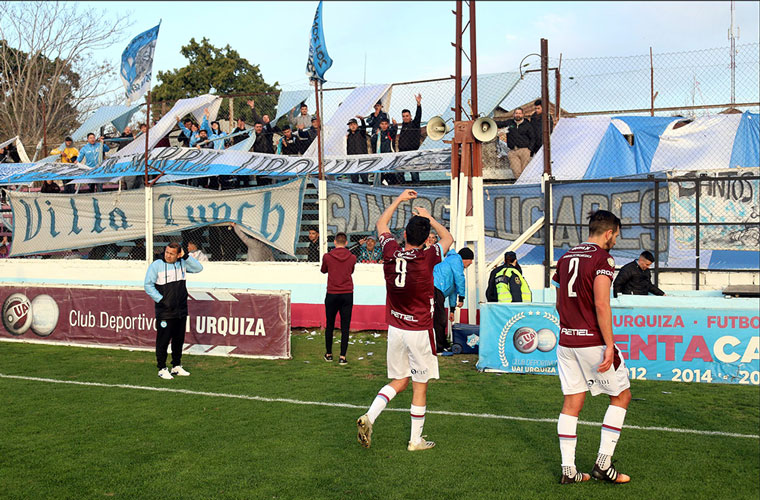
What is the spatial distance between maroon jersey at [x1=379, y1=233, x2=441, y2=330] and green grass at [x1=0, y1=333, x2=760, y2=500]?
1206mm

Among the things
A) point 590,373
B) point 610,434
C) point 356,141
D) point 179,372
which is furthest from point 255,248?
point 610,434

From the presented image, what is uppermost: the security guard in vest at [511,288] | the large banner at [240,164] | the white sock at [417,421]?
the large banner at [240,164]

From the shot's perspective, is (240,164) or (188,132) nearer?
(240,164)

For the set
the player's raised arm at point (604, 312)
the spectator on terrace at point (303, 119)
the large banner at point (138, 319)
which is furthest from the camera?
the spectator on terrace at point (303, 119)

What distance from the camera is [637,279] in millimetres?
12531

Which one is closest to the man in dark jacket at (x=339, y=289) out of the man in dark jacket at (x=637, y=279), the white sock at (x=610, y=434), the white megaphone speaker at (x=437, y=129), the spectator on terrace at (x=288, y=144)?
the white megaphone speaker at (x=437, y=129)

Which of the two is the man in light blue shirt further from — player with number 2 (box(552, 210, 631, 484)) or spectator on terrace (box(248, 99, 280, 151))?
player with number 2 (box(552, 210, 631, 484))

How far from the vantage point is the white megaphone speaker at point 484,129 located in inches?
510

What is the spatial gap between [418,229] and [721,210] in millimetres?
8873

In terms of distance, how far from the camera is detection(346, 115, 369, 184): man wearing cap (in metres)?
16.6

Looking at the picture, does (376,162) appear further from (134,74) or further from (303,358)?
(134,74)

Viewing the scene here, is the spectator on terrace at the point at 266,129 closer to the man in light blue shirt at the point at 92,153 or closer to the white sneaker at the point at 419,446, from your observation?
the man in light blue shirt at the point at 92,153

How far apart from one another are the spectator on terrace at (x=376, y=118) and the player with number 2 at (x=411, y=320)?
32.5ft

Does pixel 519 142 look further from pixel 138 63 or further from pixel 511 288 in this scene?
pixel 138 63
